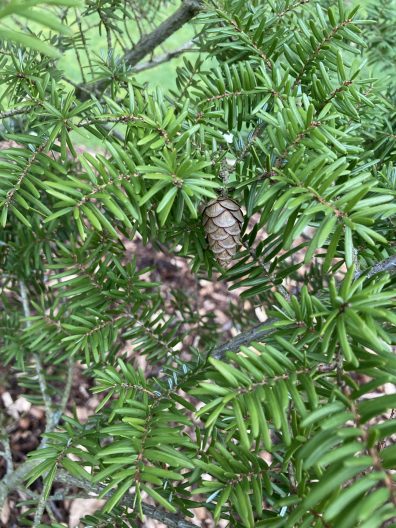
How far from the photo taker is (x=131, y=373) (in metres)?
0.70

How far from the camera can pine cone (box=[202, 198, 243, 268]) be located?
25.8 inches

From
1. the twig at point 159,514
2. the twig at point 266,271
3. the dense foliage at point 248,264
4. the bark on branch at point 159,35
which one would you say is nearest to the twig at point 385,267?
the dense foliage at point 248,264

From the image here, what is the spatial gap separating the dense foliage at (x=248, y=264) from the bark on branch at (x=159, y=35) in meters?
0.24

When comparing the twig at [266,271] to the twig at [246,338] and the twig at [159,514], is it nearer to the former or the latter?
the twig at [246,338]

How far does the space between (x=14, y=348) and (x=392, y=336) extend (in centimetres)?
86

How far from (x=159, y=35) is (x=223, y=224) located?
80 centimetres

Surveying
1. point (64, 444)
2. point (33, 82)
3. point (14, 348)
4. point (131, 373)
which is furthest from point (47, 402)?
point (33, 82)

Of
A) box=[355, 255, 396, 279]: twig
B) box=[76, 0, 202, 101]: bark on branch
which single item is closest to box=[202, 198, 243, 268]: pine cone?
box=[355, 255, 396, 279]: twig

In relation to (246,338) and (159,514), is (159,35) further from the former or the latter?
(159,514)

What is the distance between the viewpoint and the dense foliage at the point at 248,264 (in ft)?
1.59

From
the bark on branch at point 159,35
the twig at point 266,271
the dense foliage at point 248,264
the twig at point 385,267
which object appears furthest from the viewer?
the bark on branch at point 159,35

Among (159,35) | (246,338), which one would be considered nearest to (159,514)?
(246,338)

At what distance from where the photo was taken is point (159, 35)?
1.24 meters

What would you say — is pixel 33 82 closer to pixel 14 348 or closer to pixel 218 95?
pixel 218 95
